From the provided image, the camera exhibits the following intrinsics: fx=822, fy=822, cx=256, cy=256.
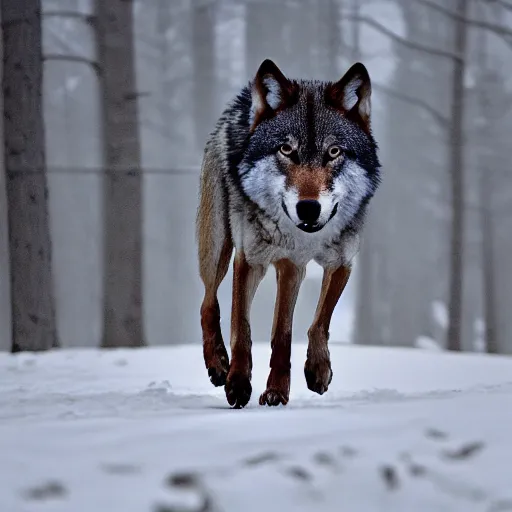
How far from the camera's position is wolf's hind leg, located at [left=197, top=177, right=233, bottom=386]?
5.36 m

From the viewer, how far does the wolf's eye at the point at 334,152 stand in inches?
171

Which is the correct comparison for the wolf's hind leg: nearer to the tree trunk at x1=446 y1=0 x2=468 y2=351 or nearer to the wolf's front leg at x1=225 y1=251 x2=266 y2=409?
the wolf's front leg at x1=225 y1=251 x2=266 y2=409

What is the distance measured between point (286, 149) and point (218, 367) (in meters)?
1.67

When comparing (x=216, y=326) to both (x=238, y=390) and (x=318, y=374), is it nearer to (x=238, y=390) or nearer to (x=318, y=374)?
(x=318, y=374)

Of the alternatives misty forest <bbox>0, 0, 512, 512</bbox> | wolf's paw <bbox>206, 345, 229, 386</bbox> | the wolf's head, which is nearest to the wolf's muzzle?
the wolf's head

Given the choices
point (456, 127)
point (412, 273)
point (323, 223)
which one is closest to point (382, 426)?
point (323, 223)

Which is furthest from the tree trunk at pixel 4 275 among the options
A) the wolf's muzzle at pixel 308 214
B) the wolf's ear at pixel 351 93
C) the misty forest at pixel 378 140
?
the wolf's muzzle at pixel 308 214

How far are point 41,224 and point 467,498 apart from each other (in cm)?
657

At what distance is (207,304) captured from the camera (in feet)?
18.1

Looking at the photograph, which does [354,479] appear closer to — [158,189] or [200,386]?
[200,386]

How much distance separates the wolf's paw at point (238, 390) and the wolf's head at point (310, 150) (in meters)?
0.92

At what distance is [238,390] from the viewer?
14.9 feet

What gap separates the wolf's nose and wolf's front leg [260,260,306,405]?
24.7 inches

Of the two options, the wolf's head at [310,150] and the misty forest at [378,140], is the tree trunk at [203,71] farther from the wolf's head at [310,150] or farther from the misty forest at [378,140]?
the wolf's head at [310,150]
